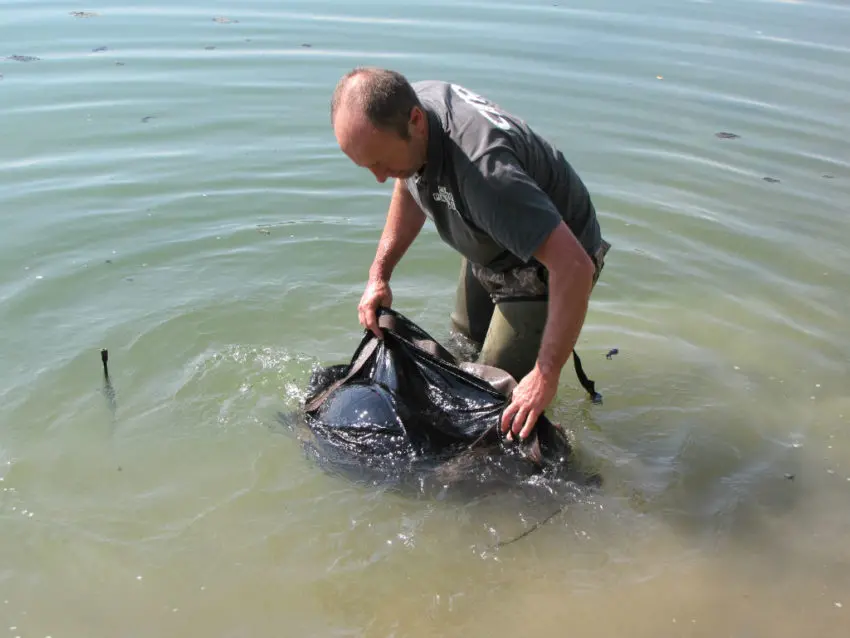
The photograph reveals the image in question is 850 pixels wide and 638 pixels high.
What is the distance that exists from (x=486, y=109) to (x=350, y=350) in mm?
2216

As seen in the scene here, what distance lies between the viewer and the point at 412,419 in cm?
365

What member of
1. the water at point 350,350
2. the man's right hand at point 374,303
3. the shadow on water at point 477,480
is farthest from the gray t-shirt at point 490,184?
the water at point 350,350

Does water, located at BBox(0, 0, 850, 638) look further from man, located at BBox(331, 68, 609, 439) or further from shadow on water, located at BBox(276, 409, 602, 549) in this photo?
man, located at BBox(331, 68, 609, 439)

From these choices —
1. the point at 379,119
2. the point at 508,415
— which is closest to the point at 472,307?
the point at 508,415

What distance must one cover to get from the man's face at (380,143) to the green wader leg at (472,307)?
1167mm

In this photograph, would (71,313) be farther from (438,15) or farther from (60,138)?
(438,15)

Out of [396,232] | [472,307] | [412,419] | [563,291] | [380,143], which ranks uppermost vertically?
[380,143]

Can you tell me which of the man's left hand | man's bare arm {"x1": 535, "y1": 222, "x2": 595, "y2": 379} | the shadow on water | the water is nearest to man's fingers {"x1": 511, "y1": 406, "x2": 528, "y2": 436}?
the man's left hand

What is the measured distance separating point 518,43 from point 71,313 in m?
7.52

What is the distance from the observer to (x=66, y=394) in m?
4.47

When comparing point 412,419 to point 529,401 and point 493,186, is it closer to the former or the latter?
point 529,401

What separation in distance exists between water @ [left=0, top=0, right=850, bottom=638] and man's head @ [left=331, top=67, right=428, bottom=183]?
1.60m

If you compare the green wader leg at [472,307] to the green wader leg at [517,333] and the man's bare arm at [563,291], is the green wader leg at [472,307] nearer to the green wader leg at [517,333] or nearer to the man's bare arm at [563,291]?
the green wader leg at [517,333]

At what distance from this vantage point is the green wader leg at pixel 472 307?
434 centimetres
